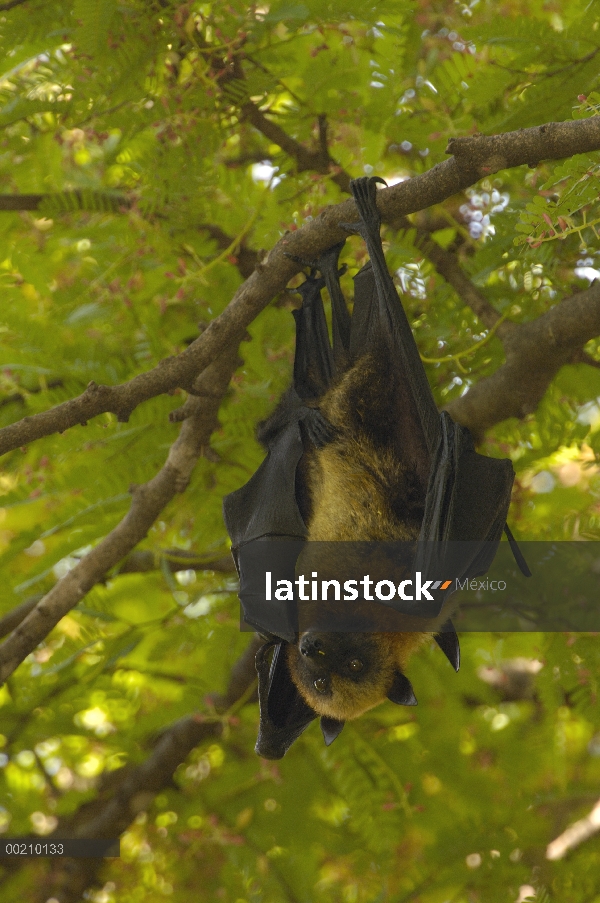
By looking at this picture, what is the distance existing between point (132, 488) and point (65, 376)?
0.80m

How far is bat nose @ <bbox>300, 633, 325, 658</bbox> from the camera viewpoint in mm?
2883

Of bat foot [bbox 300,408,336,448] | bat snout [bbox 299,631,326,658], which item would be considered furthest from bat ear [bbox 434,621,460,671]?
bat foot [bbox 300,408,336,448]

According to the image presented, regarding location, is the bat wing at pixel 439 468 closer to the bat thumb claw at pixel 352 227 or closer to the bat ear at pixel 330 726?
the bat thumb claw at pixel 352 227

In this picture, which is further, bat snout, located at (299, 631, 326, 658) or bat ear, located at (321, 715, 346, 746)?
bat ear, located at (321, 715, 346, 746)

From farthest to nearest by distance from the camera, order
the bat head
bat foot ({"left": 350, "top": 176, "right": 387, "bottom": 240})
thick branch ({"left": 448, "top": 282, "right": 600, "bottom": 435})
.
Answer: thick branch ({"left": 448, "top": 282, "right": 600, "bottom": 435}) → the bat head → bat foot ({"left": 350, "top": 176, "right": 387, "bottom": 240})

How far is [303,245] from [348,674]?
64.7 inches

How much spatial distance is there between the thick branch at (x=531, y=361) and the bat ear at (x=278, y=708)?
1.48m

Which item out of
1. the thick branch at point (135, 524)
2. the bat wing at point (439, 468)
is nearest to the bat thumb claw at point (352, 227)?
the bat wing at point (439, 468)

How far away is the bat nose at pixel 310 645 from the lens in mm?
2883

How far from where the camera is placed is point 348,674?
298 cm

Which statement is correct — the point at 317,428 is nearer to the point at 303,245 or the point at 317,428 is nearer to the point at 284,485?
the point at 284,485

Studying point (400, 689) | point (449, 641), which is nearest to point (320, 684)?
point (400, 689)

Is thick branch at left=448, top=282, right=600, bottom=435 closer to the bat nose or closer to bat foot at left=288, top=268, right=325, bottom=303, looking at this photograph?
bat foot at left=288, top=268, right=325, bottom=303

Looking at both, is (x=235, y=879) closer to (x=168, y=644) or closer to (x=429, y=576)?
(x=168, y=644)
